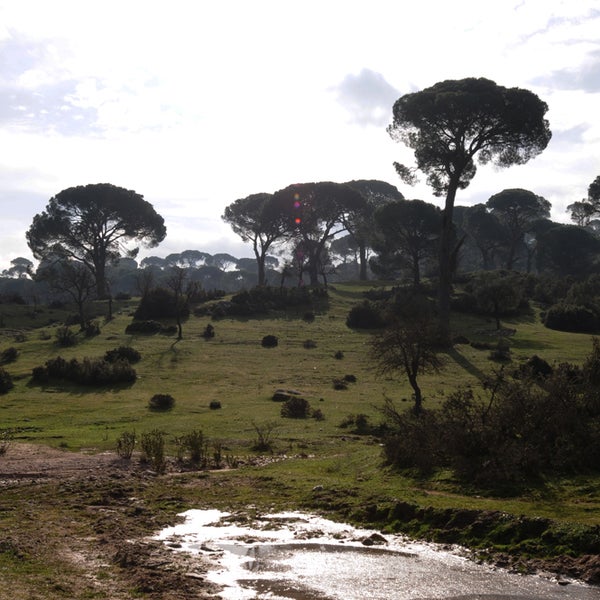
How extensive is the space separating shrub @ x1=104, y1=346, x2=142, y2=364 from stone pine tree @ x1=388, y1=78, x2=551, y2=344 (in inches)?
1002

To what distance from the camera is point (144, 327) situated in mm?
56031

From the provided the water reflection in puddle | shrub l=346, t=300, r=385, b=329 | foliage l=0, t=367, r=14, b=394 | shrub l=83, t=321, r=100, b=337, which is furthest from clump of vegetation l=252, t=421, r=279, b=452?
shrub l=346, t=300, r=385, b=329

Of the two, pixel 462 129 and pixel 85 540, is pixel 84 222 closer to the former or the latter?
pixel 462 129

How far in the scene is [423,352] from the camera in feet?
101

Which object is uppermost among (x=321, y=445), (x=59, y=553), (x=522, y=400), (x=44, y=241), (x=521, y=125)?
(x=521, y=125)

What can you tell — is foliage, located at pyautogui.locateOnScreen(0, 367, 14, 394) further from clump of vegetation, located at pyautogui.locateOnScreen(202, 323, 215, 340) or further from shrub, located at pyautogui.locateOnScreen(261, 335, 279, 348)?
shrub, located at pyautogui.locateOnScreen(261, 335, 279, 348)

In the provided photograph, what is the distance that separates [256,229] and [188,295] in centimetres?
3396

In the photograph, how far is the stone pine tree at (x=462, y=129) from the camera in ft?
188

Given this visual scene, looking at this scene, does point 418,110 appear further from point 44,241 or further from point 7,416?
point 44,241

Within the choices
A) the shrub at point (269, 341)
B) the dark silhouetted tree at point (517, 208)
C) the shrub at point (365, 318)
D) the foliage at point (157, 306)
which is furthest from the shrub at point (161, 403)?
the dark silhouetted tree at point (517, 208)

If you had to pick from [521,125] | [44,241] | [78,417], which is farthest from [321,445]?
[44,241]

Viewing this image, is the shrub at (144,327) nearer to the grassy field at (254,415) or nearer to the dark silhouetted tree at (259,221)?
the grassy field at (254,415)

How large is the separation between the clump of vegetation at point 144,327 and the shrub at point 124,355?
10849 mm

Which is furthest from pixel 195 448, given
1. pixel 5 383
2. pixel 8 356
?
pixel 8 356
